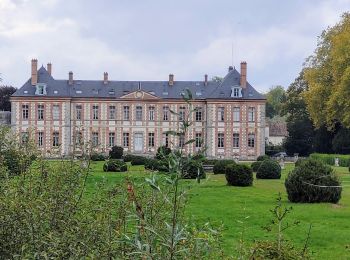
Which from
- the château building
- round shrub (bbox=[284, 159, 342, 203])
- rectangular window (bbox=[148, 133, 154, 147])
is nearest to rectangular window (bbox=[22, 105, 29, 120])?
the château building

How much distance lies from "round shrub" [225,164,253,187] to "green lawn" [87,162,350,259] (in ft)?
4.59

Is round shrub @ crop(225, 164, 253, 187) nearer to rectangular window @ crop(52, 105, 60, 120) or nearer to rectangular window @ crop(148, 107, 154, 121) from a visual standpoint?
rectangular window @ crop(148, 107, 154, 121)

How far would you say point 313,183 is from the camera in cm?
1448

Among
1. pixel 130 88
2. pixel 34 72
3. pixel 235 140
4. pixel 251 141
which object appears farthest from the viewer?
pixel 130 88

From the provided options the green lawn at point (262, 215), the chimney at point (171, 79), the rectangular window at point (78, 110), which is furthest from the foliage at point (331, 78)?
the rectangular window at point (78, 110)

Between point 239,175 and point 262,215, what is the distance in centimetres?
857

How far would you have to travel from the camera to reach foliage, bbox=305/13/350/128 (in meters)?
34.8

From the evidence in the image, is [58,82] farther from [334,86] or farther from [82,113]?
[334,86]

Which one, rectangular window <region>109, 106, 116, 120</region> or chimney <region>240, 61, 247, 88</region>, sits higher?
chimney <region>240, 61, 247, 88</region>

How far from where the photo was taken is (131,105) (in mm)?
50938

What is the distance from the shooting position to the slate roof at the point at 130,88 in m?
49.9

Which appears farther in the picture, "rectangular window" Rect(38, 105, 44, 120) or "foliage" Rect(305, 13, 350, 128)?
"rectangular window" Rect(38, 105, 44, 120)

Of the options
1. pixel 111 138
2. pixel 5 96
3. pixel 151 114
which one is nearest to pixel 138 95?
pixel 151 114

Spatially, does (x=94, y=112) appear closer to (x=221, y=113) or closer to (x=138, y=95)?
(x=138, y=95)
